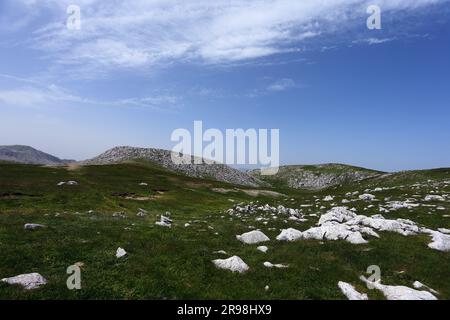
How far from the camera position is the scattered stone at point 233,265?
64.4 feet

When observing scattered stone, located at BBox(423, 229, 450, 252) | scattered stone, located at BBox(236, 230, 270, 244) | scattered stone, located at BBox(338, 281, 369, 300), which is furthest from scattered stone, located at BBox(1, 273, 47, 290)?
scattered stone, located at BBox(423, 229, 450, 252)

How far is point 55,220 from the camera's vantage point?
3412cm

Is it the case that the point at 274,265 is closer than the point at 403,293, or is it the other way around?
the point at 403,293

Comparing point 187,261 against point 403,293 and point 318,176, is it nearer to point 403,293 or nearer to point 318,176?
point 403,293

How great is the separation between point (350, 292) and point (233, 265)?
240 inches

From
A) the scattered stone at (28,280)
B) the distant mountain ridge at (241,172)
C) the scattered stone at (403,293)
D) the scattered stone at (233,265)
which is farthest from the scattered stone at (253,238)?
the distant mountain ridge at (241,172)

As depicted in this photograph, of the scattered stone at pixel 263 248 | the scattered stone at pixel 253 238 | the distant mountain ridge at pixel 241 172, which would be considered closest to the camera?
the scattered stone at pixel 263 248

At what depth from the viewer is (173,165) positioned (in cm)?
15062

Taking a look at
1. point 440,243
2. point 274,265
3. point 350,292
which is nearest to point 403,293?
point 350,292

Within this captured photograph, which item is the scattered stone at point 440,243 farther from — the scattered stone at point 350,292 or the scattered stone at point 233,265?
the scattered stone at point 233,265

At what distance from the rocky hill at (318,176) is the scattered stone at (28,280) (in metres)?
150

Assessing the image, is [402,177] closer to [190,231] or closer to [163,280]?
[190,231]
